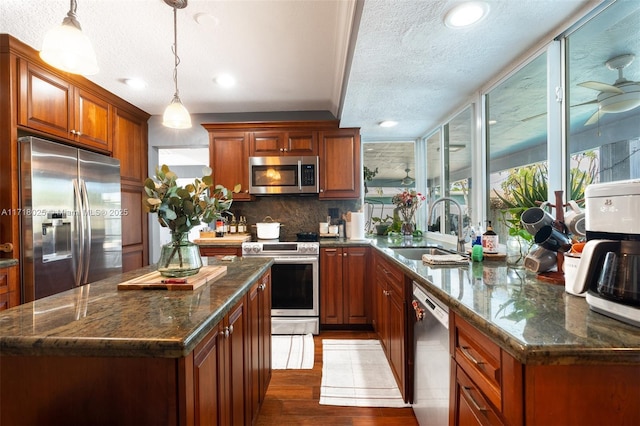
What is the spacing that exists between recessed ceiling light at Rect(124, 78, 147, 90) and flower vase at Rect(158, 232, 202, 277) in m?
2.27

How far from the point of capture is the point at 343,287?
2936mm

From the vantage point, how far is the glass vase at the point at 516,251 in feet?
5.11

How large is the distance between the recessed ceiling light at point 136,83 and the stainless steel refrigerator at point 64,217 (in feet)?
2.49

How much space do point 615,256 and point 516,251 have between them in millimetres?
999

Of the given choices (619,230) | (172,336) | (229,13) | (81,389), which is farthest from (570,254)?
(229,13)

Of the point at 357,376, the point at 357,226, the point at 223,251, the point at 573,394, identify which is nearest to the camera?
the point at 573,394

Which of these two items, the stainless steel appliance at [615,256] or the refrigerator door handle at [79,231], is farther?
the refrigerator door handle at [79,231]

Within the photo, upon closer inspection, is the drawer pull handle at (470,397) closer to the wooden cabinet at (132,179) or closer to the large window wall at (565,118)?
the large window wall at (565,118)

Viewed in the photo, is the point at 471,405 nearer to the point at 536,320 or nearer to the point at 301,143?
the point at 536,320

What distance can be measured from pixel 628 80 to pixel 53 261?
147 inches

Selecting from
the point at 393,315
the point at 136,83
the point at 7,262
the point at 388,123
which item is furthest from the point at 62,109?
the point at 393,315

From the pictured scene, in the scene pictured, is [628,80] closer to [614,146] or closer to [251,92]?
[614,146]

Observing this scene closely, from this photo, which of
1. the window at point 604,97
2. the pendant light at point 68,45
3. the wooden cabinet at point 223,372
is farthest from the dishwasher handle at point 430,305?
the pendant light at point 68,45

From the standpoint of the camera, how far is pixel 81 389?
2.42 ft
